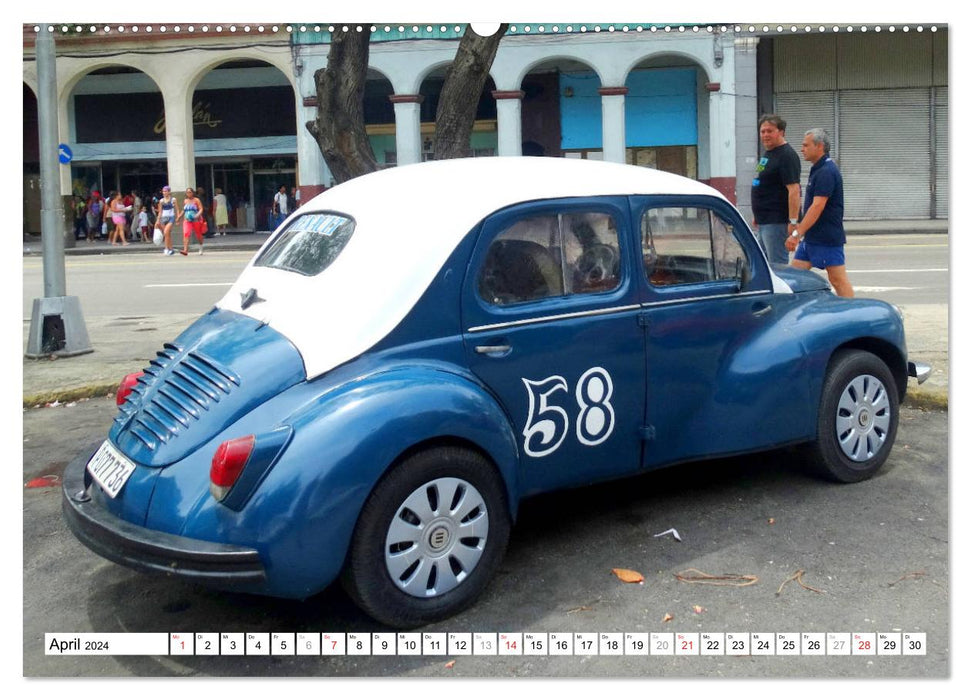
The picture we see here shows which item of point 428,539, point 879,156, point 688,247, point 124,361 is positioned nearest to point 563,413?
Result: point 428,539

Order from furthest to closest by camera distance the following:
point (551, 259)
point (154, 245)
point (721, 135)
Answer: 1. point (154, 245)
2. point (721, 135)
3. point (551, 259)

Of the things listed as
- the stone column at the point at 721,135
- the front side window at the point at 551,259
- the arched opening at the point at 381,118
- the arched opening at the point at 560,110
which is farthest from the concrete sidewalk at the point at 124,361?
the arched opening at the point at 560,110

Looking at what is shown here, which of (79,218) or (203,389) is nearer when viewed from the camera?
(203,389)

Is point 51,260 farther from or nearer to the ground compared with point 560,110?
nearer to the ground

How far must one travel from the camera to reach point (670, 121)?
21.8 m

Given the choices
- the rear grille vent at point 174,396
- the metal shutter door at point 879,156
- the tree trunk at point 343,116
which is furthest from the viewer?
the metal shutter door at point 879,156

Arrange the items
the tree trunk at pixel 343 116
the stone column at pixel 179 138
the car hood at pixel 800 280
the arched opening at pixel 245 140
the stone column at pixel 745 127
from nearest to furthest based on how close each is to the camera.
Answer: the car hood at pixel 800 280 → the tree trunk at pixel 343 116 → the stone column at pixel 745 127 → the stone column at pixel 179 138 → the arched opening at pixel 245 140

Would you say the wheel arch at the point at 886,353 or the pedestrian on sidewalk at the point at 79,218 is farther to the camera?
the pedestrian on sidewalk at the point at 79,218

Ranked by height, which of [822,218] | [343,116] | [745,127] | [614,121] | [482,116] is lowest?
[822,218]

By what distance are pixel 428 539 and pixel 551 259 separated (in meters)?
1.33

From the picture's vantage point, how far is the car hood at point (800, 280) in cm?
512

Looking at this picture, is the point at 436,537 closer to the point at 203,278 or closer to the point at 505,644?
the point at 505,644

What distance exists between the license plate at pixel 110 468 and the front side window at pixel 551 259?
60.1 inches

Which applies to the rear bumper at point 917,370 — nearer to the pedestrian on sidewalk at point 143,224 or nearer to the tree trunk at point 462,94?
the tree trunk at point 462,94
